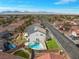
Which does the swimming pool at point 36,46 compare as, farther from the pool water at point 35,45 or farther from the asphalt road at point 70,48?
the asphalt road at point 70,48

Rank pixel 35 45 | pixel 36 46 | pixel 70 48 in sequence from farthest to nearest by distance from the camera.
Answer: pixel 35 45
pixel 36 46
pixel 70 48

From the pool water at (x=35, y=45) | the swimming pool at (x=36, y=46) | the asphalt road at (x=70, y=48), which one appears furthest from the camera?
the pool water at (x=35, y=45)

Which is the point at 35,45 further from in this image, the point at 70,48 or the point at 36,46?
the point at 70,48

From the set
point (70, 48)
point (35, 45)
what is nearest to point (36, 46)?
point (35, 45)

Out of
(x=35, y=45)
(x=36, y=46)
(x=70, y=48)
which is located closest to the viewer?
(x=70, y=48)

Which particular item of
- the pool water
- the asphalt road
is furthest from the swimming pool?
the asphalt road

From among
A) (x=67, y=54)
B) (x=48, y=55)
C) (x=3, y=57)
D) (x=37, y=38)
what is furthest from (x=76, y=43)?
(x=3, y=57)

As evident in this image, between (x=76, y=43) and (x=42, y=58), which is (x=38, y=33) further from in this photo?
(x=42, y=58)

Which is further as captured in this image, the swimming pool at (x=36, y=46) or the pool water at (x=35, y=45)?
the pool water at (x=35, y=45)

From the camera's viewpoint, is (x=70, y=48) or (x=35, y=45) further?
(x=35, y=45)

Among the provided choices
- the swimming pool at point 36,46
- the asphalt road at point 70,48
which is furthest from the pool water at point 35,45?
the asphalt road at point 70,48

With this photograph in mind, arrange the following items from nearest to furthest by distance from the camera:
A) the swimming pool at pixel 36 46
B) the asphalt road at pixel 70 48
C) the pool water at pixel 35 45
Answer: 1. the asphalt road at pixel 70 48
2. the swimming pool at pixel 36 46
3. the pool water at pixel 35 45

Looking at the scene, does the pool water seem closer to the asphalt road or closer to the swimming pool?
the swimming pool
